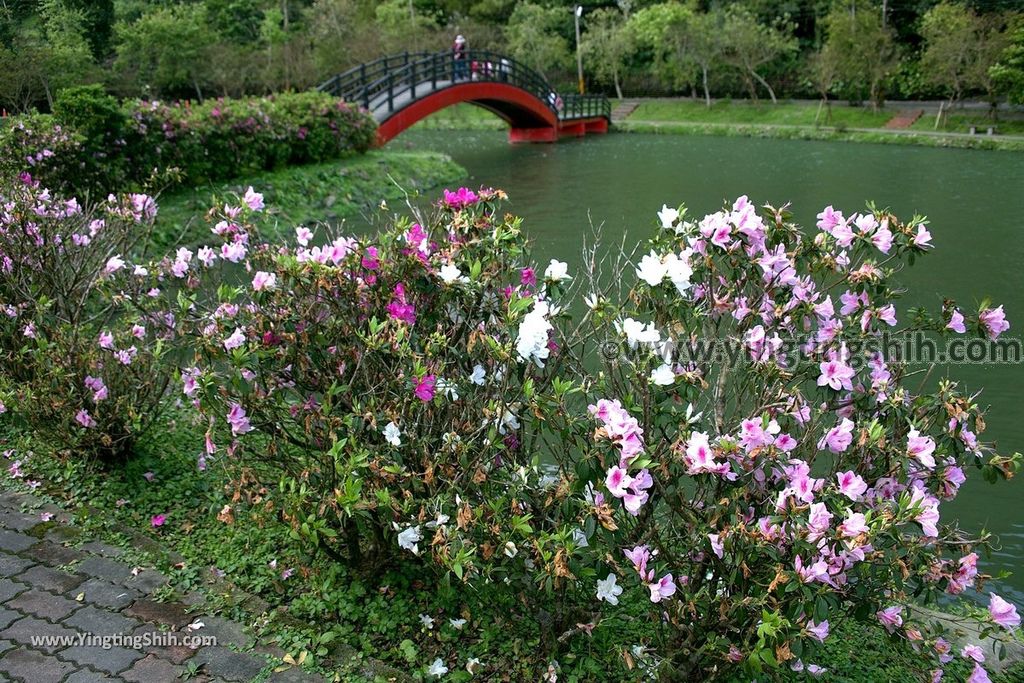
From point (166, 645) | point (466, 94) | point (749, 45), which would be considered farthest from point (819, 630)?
point (749, 45)

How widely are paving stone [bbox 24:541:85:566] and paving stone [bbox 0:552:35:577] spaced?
37 millimetres

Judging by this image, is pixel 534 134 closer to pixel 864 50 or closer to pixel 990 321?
pixel 864 50

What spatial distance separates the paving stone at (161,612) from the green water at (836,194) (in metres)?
2.80

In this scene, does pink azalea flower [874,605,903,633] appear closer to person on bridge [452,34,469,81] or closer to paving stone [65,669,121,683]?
paving stone [65,669,121,683]

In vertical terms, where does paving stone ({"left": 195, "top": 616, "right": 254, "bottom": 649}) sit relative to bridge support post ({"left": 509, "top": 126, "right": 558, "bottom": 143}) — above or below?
below

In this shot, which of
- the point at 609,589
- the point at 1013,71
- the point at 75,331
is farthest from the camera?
the point at 1013,71

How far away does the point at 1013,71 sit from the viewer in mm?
21016

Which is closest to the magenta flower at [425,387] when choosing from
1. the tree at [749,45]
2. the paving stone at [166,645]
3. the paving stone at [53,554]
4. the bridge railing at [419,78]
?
the paving stone at [166,645]

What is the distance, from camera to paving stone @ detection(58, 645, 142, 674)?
2.86 meters

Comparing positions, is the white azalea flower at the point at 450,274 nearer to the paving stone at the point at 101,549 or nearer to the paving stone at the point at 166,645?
the paving stone at the point at 166,645

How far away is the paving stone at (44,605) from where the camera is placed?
3119 mm

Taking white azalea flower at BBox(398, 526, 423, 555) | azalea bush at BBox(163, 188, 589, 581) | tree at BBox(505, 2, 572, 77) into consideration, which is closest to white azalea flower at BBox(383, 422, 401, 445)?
azalea bush at BBox(163, 188, 589, 581)

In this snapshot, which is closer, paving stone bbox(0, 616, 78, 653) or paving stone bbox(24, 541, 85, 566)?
paving stone bbox(0, 616, 78, 653)

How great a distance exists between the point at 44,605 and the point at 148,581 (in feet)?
1.17
